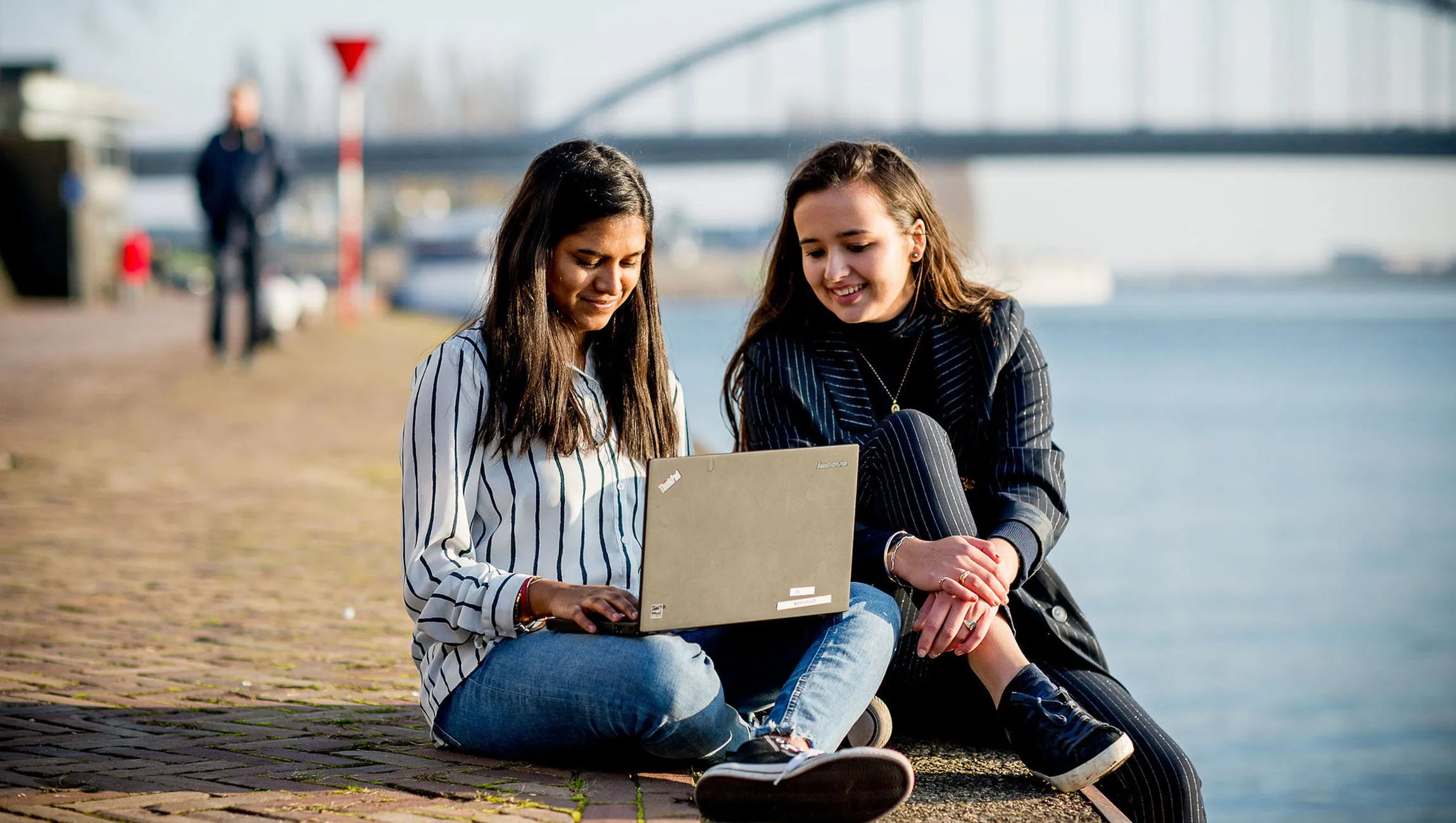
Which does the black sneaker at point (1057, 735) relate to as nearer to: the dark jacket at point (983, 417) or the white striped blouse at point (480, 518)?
the dark jacket at point (983, 417)

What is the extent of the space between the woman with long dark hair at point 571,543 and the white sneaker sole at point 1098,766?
37 centimetres

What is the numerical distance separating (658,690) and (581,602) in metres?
0.19

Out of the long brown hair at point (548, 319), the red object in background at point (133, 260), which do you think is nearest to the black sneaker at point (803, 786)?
the long brown hair at point (548, 319)

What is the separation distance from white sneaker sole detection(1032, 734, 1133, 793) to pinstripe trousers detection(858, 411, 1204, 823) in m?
0.09

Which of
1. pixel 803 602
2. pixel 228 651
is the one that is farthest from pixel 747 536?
pixel 228 651

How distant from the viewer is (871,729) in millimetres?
2834

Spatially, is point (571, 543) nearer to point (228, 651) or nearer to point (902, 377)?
point (902, 377)

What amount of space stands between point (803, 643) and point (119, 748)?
4.18ft

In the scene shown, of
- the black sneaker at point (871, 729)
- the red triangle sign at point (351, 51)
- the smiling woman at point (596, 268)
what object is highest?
the red triangle sign at point (351, 51)

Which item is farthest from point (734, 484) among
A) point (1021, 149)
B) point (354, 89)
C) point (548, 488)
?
point (1021, 149)

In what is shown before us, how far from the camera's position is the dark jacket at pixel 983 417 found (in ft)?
10.0

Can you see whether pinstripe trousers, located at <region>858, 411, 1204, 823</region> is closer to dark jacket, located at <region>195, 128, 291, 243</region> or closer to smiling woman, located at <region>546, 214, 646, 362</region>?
smiling woman, located at <region>546, 214, 646, 362</region>

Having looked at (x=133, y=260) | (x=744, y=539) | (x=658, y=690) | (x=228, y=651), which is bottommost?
(x=228, y=651)

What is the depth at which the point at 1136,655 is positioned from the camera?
32.4 feet
